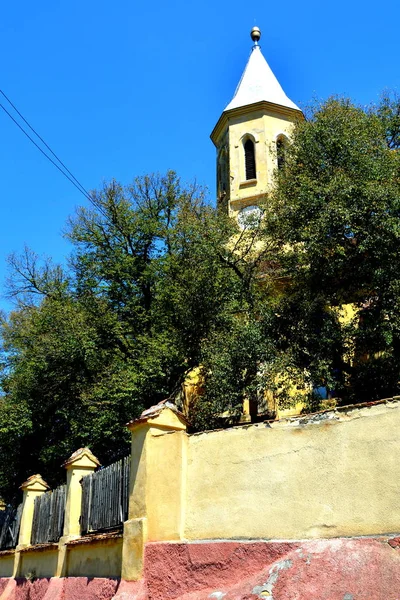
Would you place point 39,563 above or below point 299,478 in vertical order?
below

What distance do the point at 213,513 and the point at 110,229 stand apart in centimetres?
1705

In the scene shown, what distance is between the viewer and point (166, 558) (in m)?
7.75

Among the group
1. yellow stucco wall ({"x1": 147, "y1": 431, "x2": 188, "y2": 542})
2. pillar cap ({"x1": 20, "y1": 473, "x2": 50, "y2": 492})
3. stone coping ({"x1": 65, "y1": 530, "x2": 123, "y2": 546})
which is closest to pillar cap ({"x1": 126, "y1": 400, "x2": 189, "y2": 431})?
yellow stucco wall ({"x1": 147, "y1": 431, "x2": 188, "y2": 542})

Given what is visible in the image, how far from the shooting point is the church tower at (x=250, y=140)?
89.9 feet

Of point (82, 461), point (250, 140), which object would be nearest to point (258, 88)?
point (250, 140)

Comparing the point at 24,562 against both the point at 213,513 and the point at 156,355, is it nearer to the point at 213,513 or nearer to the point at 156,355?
the point at 156,355

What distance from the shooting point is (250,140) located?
28469 mm

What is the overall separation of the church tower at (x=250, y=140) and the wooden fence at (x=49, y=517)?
16289mm

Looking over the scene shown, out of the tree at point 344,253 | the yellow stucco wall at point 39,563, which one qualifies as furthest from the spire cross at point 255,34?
the yellow stucco wall at point 39,563

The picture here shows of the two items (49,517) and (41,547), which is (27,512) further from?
(41,547)

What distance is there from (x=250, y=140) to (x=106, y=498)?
21659mm

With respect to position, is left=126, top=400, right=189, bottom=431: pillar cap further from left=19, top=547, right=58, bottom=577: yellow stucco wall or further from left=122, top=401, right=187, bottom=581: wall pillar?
left=19, top=547, right=58, bottom=577: yellow stucco wall

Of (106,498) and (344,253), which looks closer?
(106,498)

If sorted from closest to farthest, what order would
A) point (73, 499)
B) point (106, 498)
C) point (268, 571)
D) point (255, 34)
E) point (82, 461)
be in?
point (268, 571), point (106, 498), point (73, 499), point (82, 461), point (255, 34)
